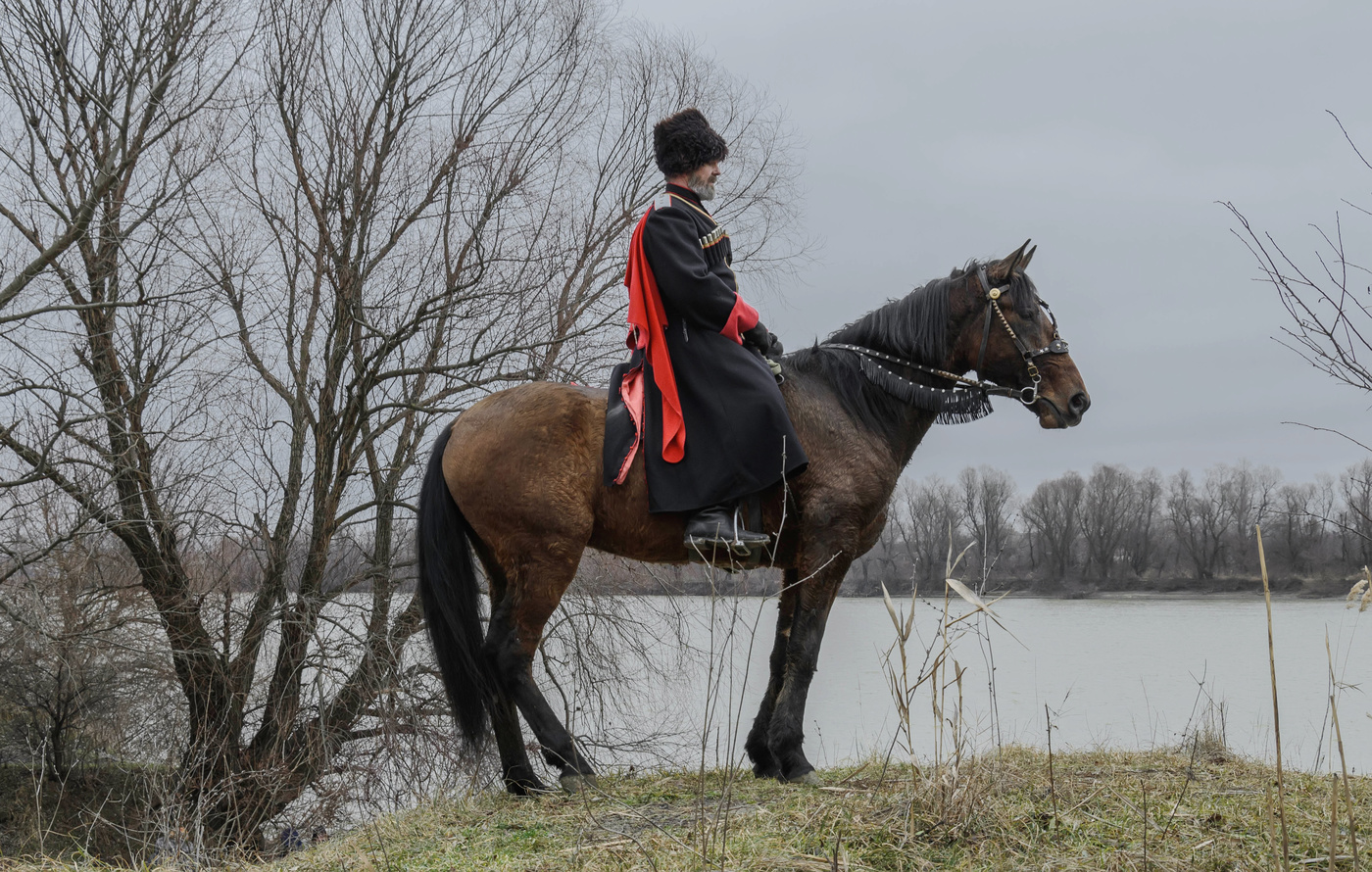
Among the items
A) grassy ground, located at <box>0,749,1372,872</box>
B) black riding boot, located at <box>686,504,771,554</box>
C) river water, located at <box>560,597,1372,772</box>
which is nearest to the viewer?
grassy ground, located at <box>0,749,1372,872</box>

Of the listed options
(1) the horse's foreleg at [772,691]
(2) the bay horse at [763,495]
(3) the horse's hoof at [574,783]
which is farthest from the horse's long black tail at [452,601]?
(1) the horse's foreleg at [772,691]

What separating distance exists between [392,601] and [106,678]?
99.7 inches

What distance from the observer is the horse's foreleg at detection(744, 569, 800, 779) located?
411cm

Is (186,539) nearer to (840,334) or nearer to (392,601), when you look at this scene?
(392,601)

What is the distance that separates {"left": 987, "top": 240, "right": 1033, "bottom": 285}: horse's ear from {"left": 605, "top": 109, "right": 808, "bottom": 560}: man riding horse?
104cm

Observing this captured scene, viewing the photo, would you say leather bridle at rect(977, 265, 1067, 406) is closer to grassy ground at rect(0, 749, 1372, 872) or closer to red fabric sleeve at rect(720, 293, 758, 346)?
red fabric sleeve at rect(720, 293, 758, 346)

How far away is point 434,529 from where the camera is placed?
416 centimetres

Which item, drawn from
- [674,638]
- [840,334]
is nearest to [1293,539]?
[674,638]

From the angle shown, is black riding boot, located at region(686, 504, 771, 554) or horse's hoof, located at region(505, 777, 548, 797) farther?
horse's hoof, located at region(505, 777, 548, 797)

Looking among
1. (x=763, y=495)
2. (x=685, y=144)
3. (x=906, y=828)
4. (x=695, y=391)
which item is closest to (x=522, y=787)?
(x=763, y=495)

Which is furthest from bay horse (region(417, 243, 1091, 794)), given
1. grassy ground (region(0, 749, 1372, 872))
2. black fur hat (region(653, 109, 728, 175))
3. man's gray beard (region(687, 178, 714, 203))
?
black fur hat (region(653, 109, 728, 175))

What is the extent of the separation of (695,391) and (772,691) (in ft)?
4.53

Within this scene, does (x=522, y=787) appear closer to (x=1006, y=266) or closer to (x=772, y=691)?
(x=772, y=691)

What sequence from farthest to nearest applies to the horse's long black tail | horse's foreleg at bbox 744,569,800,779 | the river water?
1. the river water
2. horse's foreleg at bbox 744,569,800,779
3. the horse's long black tail
